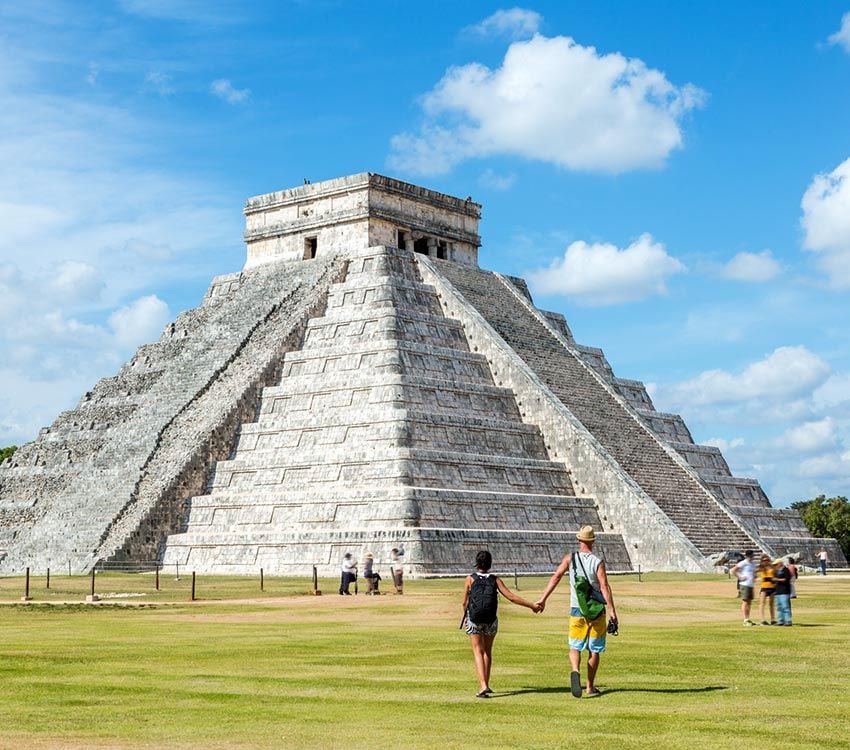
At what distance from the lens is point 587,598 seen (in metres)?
12.4

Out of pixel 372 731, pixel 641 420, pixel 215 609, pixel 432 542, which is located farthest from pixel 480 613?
pixel 641 420

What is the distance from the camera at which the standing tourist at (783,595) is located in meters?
20.3

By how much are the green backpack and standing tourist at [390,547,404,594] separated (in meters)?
15.9

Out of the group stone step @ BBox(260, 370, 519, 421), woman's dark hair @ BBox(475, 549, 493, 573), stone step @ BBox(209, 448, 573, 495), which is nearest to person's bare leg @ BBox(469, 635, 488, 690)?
woman's dark hair @ BBox(475, 549, 493, 573)

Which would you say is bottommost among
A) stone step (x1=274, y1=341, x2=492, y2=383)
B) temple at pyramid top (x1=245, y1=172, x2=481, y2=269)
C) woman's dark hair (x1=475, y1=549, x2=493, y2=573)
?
woman's dark hair (x1=475, y1=549, x2=493, y2=573)

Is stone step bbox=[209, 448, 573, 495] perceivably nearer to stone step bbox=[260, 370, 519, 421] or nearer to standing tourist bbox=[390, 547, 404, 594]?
stone step bbox=[260, 370, 519, 421]

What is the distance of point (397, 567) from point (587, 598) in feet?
52.6

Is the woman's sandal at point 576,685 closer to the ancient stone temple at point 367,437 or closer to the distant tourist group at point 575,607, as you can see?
the distant tourist group at point 575,607

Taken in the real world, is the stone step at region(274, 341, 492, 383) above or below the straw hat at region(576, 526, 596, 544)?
above

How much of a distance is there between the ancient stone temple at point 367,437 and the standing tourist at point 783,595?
1338cm

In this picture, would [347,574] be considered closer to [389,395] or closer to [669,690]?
[389,395]

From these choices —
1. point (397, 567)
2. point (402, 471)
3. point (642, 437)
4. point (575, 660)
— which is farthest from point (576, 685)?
point (642, 437)

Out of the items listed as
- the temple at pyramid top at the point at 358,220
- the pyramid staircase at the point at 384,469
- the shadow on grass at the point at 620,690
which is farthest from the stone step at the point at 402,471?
the shadow on grass at the point at 620,690

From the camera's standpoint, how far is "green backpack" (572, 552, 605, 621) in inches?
487
